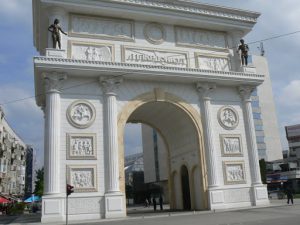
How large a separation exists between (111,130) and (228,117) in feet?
29.2

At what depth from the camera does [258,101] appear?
2862 inches

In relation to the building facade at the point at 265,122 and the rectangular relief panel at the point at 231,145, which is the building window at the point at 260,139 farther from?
the rectangular relief panel at the point at 231,145

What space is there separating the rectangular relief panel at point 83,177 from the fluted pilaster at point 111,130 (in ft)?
2.92

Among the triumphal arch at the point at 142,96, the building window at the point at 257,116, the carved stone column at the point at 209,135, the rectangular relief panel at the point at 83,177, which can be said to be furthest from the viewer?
the building window at the point at 257,116

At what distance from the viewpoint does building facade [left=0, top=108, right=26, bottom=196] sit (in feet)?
174

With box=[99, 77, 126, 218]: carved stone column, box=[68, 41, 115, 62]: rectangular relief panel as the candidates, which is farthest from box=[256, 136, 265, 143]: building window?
box=[99, 77, 126, 218]: carved stone column

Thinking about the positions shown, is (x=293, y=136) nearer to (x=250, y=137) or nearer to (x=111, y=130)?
(x=250, y=137)

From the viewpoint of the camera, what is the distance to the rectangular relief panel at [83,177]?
21766 millimetres

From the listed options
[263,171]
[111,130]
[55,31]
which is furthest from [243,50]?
[263,171]

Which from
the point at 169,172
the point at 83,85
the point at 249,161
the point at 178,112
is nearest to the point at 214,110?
the point at 178,112

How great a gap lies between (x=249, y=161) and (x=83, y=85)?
12.7m

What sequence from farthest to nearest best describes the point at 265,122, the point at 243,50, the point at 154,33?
1. the point at 265,122
2. the point at 243,50
3. the point at 154,33

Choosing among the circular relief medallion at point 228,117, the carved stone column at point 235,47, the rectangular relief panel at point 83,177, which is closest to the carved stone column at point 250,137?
the circular relief medallion at point 228,117

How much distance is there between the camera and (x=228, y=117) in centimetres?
2698
